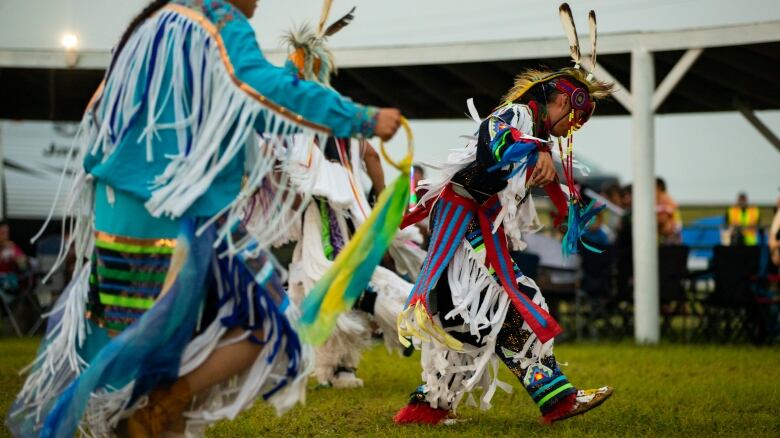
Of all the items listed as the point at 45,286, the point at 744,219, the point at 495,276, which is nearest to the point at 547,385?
the point at 495,276

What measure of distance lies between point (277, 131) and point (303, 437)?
210cm

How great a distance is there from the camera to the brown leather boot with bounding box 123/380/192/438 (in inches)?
140

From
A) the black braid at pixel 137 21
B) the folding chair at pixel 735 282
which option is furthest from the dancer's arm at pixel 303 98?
the folding chair at pixel 735 282

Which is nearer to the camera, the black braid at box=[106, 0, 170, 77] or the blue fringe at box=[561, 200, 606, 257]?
the black braid at box=[106, 0, 170, 77]

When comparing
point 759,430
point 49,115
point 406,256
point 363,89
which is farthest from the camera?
point 49,115

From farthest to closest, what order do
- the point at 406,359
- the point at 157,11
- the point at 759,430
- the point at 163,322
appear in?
the point at 406,359, the point at 759,430, the point at 157,11, the point at 163,322

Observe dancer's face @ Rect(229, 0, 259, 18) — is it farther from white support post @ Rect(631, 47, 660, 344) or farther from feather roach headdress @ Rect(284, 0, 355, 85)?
white support post @ Rect(631, 47, 660, 344)

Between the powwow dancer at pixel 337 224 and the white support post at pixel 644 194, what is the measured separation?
149 inches

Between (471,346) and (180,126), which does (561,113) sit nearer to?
(471,346)

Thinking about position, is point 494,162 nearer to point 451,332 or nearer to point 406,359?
point 451,332

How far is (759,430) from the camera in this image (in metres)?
5.26

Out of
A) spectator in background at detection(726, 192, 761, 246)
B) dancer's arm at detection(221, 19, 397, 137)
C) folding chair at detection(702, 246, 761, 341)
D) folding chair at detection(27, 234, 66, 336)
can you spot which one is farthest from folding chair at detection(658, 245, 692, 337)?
dancer's arm at detection(221, 19, 397, 137)

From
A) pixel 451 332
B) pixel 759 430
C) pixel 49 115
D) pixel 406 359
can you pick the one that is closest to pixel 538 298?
pixel 451 332

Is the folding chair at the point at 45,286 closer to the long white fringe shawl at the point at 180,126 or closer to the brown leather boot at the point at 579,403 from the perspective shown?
the brown leather boot at the point at 579,403
